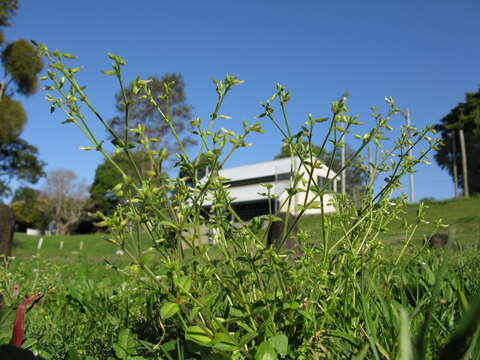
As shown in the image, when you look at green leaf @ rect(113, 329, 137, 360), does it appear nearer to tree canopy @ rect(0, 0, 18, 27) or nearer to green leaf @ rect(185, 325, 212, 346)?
green leaf @ rect(185, 325, 212, 346)

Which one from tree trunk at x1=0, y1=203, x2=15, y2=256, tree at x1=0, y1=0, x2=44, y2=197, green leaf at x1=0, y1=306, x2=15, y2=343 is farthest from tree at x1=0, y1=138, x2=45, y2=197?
green leaf at x1=0, y1=306, x2=15, y2=343

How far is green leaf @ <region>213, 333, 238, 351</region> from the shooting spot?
107 centimetres

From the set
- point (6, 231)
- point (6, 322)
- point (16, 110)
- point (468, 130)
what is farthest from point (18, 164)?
point (468, 130)

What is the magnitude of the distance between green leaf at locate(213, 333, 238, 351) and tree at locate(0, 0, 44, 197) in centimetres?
2502

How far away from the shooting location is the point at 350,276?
1.43 m

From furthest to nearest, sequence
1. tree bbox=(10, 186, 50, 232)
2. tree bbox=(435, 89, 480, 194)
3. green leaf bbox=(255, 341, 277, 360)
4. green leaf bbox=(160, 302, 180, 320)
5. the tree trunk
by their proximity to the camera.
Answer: tree bbox=(10, 186, 50, 232) < tree bbox=(435, 89, 480, 194) < the tree trunk < green leaf bbox=(255, 341, 277, 360) < green leaf bbox=(160, 302, 180, 320)

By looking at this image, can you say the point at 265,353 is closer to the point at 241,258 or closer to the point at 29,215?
the point at 241,258

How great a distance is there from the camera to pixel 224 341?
112cm

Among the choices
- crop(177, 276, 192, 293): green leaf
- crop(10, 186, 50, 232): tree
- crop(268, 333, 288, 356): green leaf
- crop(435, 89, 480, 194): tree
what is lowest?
crop(268, 333, 288, 356): green leaf

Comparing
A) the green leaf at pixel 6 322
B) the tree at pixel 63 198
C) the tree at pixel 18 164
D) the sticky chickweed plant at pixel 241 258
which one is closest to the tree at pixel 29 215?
the tree at pixel 63 198

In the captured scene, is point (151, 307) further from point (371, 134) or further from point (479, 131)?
point (479, 131)

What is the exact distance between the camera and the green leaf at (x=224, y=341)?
3.51 feet

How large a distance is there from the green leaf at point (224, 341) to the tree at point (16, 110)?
25017mm

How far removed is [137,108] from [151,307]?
108 ft
